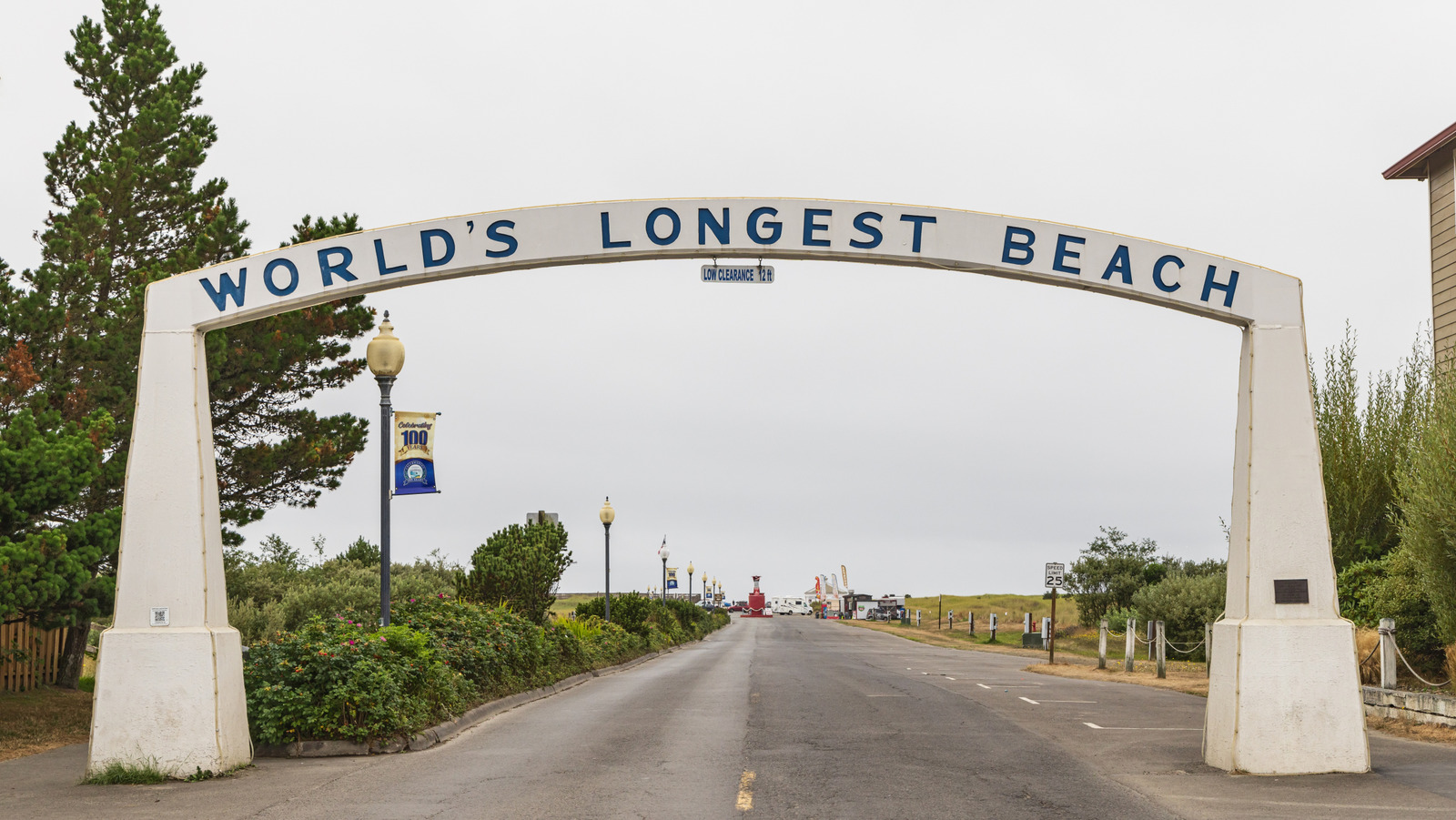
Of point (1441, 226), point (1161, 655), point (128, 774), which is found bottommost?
point (1161, 655)

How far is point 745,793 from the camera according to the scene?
10602 millimetres

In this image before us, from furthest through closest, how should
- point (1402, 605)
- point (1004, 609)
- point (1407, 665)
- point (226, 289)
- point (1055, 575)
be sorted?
point (1004, 609) → point (1055, 575) → point (1402, 605) → point (1407, 665) → point (226, 289)

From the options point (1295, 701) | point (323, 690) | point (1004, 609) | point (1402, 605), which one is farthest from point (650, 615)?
point (1004, 609)

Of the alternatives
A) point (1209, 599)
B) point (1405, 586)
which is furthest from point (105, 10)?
point (1209, 599)

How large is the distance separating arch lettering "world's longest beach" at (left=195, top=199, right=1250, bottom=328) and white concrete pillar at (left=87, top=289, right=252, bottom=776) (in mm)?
1291

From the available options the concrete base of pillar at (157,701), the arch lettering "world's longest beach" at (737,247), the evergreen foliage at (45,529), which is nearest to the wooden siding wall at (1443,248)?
the arch lettering "world's longest beach" at (737,247)

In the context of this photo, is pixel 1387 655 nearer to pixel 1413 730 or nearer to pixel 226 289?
pixel 1413 730

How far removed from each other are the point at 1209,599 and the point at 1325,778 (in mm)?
26423

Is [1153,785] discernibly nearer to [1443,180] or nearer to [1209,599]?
[1443,180]

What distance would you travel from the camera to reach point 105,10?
84.1ft

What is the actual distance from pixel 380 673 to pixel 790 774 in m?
5.08

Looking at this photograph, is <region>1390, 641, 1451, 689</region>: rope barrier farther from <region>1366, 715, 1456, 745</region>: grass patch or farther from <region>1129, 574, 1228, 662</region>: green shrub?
<region>1129, 574, 1228, 662</region>: green shrub

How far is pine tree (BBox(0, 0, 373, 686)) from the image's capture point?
21516 millimetres

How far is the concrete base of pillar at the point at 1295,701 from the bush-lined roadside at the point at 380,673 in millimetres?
9041
